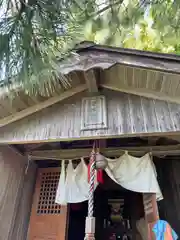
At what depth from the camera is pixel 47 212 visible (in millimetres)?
4293

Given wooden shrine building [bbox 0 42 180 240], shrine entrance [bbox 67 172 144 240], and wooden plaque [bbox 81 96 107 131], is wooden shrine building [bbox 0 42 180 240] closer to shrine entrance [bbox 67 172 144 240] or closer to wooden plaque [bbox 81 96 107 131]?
wooden plaque [bbox 81 96 107 131]

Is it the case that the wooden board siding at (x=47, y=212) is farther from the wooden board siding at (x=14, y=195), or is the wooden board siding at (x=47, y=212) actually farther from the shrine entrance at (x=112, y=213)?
the shrine entrance at (x=112, y=213)

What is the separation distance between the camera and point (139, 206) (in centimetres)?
564

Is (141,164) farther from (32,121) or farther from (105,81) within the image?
(32,121)

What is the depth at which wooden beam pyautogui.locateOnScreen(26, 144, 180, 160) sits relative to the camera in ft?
13.6

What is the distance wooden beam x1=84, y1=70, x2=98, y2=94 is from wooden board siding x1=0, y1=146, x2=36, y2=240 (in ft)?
6.45

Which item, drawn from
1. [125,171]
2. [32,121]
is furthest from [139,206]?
[32,121]

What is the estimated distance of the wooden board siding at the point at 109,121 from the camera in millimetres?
3051

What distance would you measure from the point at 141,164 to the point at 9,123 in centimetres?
258

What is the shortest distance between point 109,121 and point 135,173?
52.8 inches

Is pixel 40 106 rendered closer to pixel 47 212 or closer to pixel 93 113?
pixel 93 113

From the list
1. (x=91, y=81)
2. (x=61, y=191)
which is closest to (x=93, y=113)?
(x=91, y=81)

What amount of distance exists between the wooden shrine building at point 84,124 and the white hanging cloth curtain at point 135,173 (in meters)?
0.25

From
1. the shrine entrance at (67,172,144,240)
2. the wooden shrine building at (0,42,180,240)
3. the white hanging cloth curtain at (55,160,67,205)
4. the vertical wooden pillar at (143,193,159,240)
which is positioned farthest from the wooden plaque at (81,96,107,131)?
the shrine entrance at (67,172,144,240)
